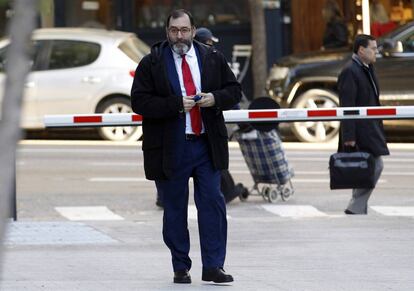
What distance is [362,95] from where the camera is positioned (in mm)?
11461

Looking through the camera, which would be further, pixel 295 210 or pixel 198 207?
pixel 295 210

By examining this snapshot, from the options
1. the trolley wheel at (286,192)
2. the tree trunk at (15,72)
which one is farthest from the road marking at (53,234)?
the tree trunk at (15,72)

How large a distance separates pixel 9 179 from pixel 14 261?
5621mm

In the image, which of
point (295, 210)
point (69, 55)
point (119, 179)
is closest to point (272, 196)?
point (295, 210)

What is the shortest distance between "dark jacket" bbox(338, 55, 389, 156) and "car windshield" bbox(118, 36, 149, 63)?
8.08 metres

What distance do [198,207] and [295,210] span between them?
16.0 feet

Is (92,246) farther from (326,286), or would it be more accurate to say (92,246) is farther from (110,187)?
(110,187)

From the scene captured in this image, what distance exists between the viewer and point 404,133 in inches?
789

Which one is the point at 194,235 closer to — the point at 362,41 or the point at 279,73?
the point at 362,41

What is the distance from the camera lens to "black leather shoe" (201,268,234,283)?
756 centimetres

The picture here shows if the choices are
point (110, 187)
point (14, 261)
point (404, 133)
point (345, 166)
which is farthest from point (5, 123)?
point (404, 133)

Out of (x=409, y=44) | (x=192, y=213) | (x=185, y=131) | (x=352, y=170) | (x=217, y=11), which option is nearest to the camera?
(x=185, y=131)

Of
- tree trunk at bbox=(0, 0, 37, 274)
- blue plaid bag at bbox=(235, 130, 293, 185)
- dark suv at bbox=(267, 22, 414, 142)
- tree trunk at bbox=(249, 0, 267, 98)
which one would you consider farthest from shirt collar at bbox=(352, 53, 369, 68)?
tree trunk at bbox=(249, 0, 267, 98)

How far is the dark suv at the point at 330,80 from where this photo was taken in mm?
18484
